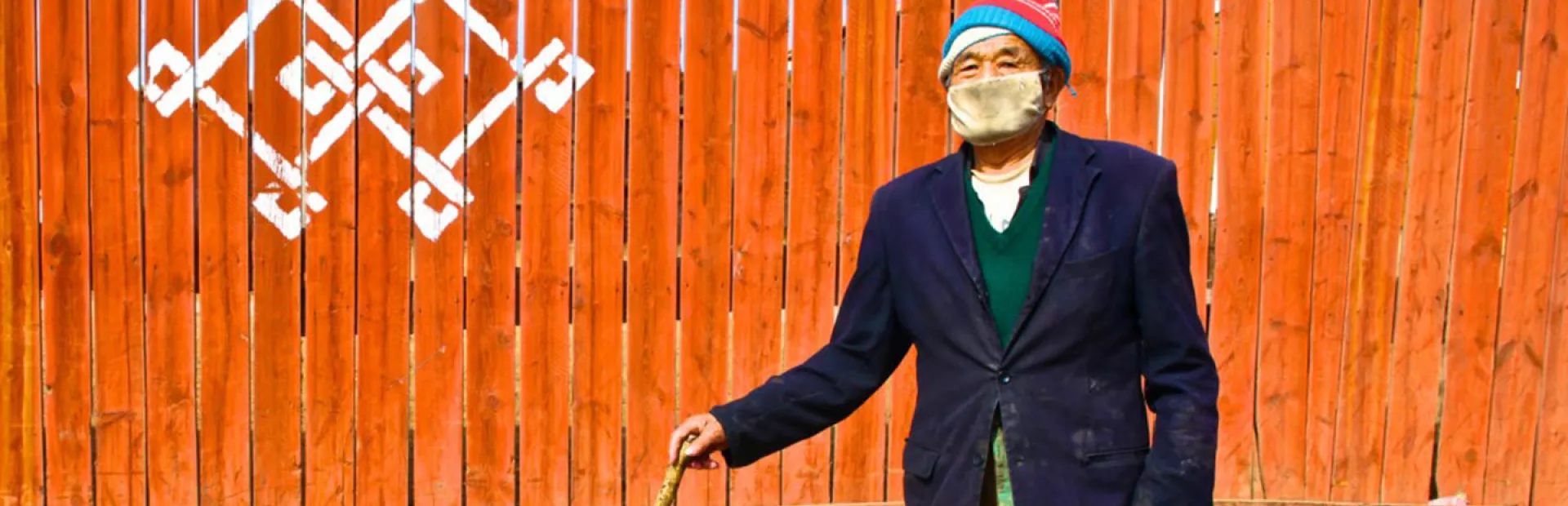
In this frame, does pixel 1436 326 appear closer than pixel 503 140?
No

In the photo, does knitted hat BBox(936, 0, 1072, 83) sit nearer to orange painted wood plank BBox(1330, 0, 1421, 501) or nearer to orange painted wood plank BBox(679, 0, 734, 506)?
orange painted wood plank BBox(679, 0, 734, 506)

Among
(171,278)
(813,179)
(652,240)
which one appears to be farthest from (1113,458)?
(171,278)

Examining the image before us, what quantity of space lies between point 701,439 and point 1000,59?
0.83 metres

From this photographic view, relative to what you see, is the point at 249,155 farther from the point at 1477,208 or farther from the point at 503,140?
the point at 1477,208

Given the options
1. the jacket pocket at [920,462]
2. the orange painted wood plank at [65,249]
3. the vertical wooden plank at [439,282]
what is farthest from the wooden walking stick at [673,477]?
the orange painted wood plank at [65,249]

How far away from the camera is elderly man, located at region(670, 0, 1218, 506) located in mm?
2193

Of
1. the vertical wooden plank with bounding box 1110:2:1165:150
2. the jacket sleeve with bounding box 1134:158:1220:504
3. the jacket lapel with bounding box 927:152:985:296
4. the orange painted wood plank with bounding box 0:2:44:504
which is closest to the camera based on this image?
the jacket sleeve with bounding box 1134:158:1220:504


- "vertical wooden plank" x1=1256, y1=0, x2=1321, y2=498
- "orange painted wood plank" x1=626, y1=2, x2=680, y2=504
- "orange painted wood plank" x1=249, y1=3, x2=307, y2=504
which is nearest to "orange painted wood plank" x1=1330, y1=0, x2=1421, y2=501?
"vertical wooden plank" x1=1256, y1=0, x2=1321, y2=498

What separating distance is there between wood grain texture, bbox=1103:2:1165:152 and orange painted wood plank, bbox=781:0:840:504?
0.85m

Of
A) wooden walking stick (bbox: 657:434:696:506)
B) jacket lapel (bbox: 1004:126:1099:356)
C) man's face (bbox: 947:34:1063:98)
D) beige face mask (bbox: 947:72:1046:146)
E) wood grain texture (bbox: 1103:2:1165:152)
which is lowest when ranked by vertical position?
wooden walking stick (bbox: 657:434:696:506)

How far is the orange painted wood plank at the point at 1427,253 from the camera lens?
4699 millimetres

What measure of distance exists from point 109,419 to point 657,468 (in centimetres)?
182

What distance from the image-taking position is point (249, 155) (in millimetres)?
4488

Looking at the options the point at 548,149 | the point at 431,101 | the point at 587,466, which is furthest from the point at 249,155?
the point at 587,466
